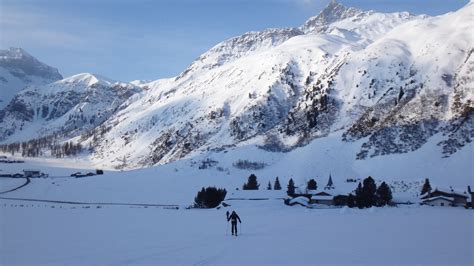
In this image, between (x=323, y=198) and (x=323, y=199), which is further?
(x=323, y=198)

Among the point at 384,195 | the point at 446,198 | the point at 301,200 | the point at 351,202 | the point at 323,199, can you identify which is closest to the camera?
the point at 351,202

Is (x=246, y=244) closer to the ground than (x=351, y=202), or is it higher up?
closer to the ground

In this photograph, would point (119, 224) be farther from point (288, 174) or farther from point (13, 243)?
point (288, 174)

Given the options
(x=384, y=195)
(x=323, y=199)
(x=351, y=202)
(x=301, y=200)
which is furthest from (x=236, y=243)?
(x=323, y=199)

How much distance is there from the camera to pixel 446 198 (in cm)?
8544

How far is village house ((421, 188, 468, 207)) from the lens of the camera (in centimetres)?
8525

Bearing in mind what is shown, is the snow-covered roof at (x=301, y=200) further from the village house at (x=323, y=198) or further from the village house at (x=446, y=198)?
the village house at (x=446, y=198)

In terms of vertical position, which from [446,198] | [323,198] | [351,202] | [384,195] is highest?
[384,195]

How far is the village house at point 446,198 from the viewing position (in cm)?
8525

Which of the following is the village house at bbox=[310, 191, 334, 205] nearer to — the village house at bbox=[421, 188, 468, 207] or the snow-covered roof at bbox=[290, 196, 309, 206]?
the snow-covered roof at bbox=[290, 196, 309, 206]

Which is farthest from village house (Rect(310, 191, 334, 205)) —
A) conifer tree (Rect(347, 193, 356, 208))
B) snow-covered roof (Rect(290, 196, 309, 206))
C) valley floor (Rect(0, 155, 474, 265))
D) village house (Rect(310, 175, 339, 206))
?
valley floor (Rect(0, 155, 474, 265))

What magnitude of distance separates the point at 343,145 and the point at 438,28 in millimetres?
82206

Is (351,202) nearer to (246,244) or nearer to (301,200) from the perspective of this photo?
(301,200)

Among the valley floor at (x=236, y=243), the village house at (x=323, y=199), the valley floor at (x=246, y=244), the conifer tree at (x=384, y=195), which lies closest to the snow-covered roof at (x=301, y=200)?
the village house at (x=323, y=199)
